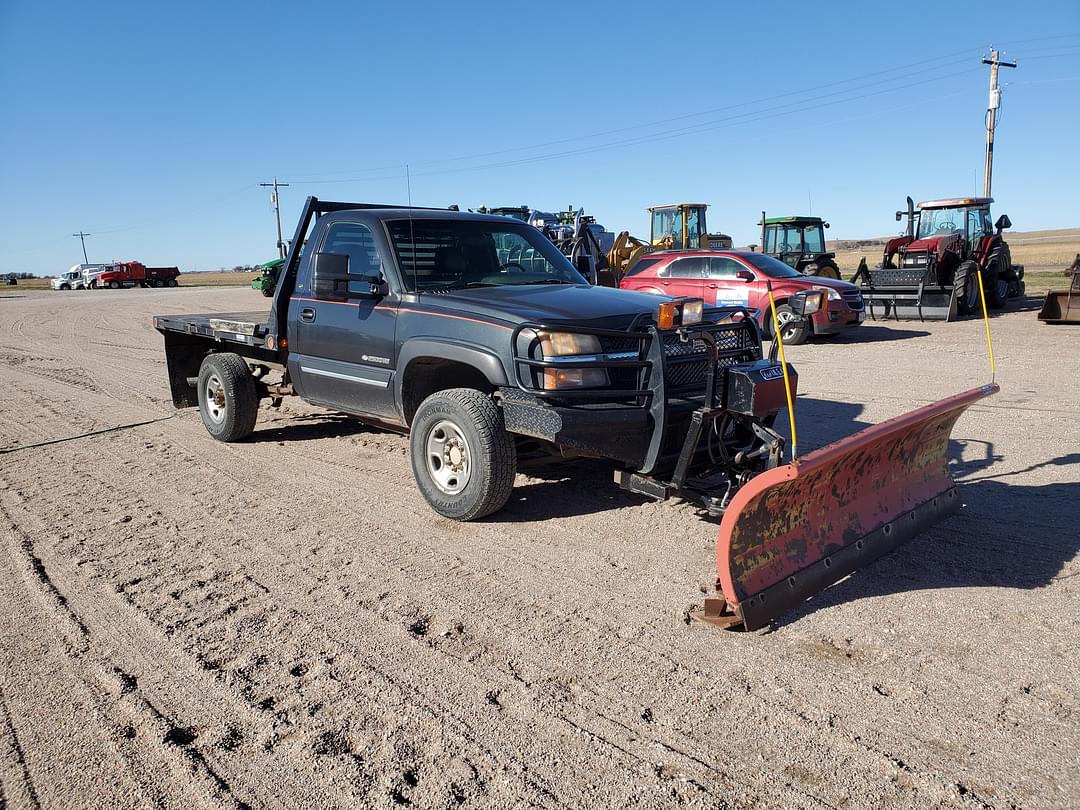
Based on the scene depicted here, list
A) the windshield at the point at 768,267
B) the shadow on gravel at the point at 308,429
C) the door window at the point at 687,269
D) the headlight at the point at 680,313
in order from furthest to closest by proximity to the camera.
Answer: the door window at the point at 687,269, the windshield at the point at 768,267, the shadow on gravel at the point at 308,429, the headlight at the point at 680,313

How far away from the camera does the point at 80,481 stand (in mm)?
6203

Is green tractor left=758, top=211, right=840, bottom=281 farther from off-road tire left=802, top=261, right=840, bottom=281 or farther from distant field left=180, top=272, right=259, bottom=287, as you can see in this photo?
distant field left=180, top=272, right=259, bottom=287

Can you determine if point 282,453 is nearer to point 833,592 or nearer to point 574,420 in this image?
point 574,420

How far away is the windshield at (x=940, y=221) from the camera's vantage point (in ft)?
62.8

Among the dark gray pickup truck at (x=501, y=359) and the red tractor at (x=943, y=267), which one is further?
the red tractor at (x=943, y=267)

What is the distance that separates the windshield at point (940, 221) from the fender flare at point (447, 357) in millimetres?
17741

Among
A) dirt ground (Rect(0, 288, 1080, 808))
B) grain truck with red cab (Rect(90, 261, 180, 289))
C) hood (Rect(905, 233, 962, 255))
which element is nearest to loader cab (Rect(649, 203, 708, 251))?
hood (Rect(905, 233, 962, 255))

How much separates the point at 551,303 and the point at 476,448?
3.35ft

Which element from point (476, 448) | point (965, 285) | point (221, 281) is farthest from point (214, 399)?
point (221, 281)

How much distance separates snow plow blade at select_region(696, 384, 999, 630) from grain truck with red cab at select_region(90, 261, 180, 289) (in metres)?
60.2

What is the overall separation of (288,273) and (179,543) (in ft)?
8.70

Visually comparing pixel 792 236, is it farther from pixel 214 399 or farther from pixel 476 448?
pixel 476 448

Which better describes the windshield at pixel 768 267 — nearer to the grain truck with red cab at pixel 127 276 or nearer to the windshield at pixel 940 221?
the windshield at pixel 940 221

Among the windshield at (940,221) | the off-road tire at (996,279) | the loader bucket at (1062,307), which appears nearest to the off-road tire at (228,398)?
the loader bucket at (1062,307)
